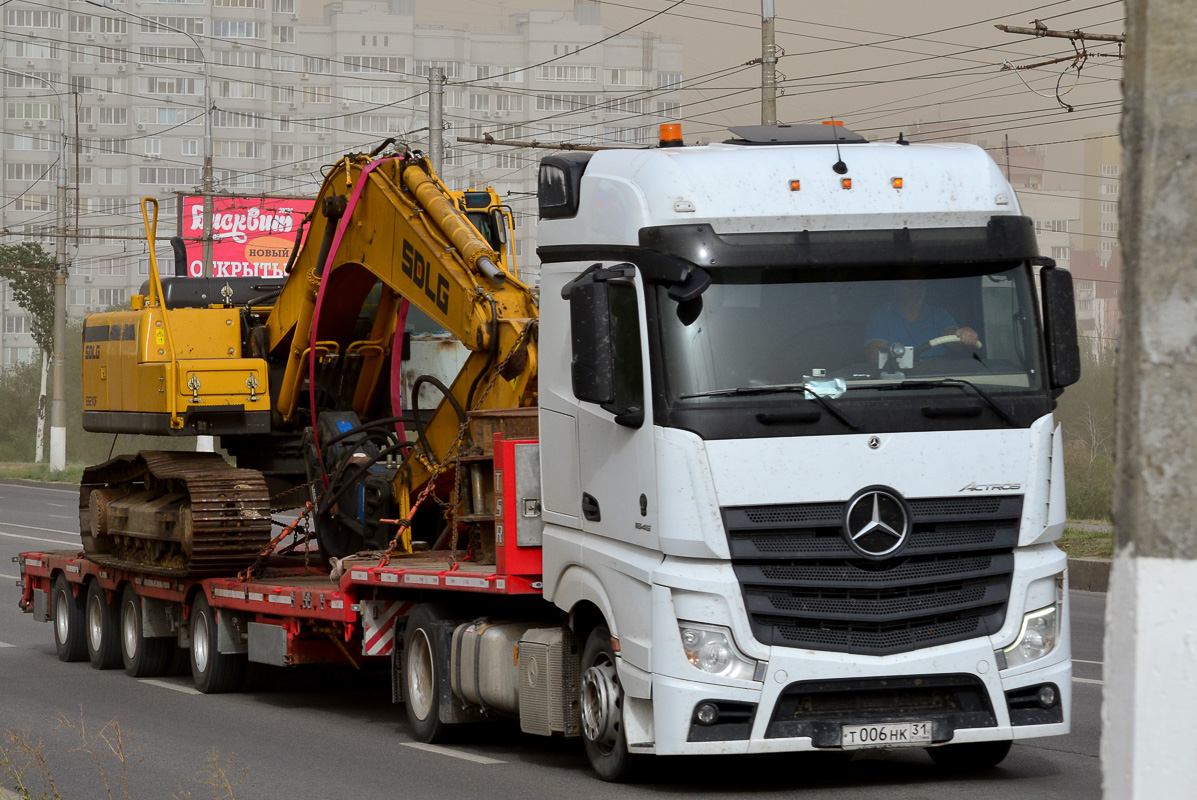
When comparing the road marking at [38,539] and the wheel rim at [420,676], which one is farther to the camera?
the road marking at [38,539]

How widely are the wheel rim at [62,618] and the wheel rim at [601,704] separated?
336 inches

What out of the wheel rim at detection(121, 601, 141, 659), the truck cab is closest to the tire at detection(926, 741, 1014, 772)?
the truck cab

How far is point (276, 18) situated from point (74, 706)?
13984 centimetres

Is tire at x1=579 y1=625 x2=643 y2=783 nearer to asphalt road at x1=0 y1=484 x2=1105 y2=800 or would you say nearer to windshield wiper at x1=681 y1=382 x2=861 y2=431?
asphalt road at x1=0 y1=484 x2=1105 y2=800

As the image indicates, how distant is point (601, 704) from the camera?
8727 millimetres

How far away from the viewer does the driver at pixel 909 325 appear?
8359 mm

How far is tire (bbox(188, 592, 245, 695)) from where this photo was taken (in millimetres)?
13438

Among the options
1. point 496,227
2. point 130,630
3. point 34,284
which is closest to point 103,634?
point 130,630

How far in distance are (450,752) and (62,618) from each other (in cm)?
728

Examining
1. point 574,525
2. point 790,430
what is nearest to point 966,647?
point 790,430

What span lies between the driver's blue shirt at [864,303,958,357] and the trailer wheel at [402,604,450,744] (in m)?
3.45

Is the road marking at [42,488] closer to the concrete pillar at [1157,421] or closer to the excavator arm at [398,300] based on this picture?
the excavator arm at [398,300]

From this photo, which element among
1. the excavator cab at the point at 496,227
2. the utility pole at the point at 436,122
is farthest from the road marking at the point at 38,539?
the excavator cab at the point at 496,227

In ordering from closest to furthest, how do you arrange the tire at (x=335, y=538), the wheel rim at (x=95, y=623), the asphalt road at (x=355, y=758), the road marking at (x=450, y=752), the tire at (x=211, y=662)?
the asphalt road at (x=355, y=758), the road marking at (x=450, y=752), the tire at (x=211, y=662), the tire at (x=335, y=538), the wheel rim at (x=95, y=623)
